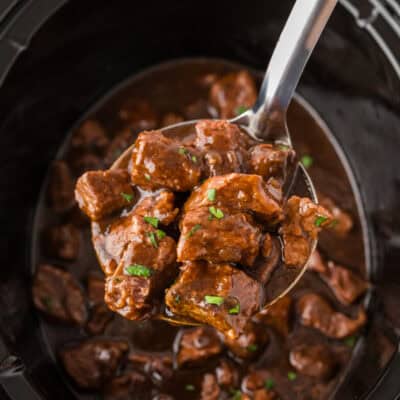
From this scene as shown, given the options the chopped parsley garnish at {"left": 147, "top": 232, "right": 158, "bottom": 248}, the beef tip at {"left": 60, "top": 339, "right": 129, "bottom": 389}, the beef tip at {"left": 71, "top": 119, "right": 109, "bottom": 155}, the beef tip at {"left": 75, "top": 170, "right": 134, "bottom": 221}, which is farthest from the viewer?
the beef tip at {"left": 71, "top": 119, "right": 109, "bottom": 155}

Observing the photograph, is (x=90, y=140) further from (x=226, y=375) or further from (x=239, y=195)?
(x=226, y=375)

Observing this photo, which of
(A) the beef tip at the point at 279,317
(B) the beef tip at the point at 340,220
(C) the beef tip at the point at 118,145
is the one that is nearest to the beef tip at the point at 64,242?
(C) the beef tip at the point at 118,145

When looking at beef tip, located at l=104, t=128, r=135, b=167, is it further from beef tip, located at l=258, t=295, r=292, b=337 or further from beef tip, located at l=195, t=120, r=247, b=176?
beef tip, located at l=258, t=295, r=292, b=337

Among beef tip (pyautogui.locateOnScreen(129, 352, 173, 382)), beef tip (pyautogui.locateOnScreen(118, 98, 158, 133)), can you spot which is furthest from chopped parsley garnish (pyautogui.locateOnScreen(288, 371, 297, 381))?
beef tip (pyautogui.locateOnScreen(118, 98, 158, 133))

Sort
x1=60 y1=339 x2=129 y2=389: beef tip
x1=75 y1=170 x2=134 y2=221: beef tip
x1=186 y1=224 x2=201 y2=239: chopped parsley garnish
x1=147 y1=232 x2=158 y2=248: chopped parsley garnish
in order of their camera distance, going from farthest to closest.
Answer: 1. x1=60 y1=339 x2=129 y2=389: beef tip
2. x1=75 y1=170 x2=134 y2=221: beef tip
3. x1=147 y1=232 x2=158 y2=248: chopped parsley garnish
4. x1=186 y1=224 x2=201 y2=239: chopped parsley garnish

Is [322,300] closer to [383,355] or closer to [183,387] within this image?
[383,355]
